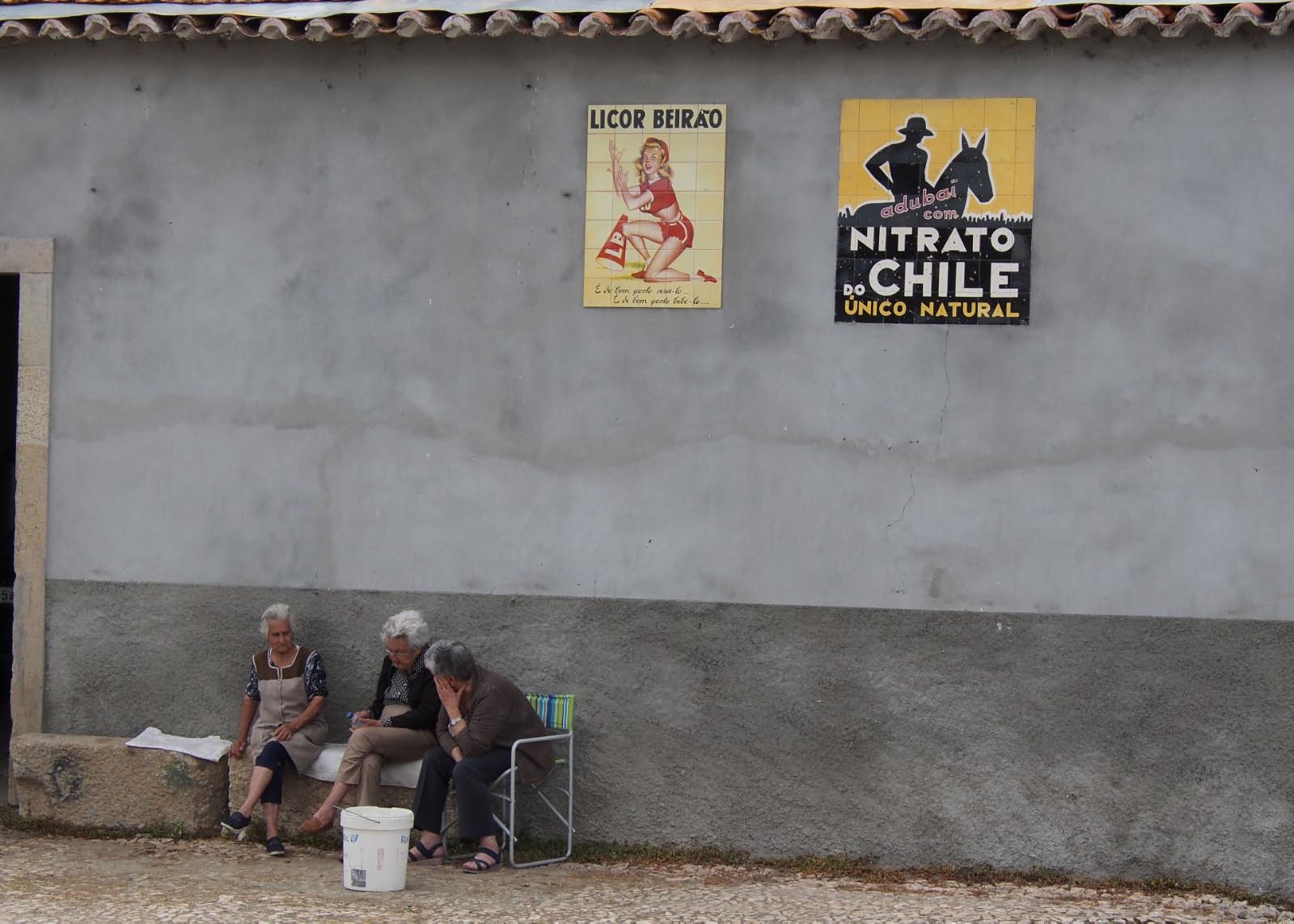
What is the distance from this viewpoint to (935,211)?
6996 millimetres

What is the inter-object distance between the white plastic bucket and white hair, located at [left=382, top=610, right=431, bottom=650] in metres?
0.93

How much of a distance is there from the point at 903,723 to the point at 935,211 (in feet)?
7.74

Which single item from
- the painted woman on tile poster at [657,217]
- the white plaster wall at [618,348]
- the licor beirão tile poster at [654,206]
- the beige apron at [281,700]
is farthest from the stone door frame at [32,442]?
the painted woman on tile poster at [657,217]

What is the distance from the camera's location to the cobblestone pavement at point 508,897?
6203 millimetres

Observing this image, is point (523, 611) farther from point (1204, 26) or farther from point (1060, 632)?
point (1204, 26)

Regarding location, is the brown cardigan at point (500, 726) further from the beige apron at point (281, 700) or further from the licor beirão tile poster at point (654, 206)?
the licor beirão tile poster at point (654, 206)

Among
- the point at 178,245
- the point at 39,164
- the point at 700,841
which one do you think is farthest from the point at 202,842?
the point at 39,164

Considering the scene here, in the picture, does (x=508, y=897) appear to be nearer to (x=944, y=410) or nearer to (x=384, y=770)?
(x=384, y=770)

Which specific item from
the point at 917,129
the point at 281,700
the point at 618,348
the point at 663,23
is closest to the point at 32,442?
the point at 281,700

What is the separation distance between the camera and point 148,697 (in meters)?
7.68

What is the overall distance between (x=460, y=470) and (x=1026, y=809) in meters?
3.07

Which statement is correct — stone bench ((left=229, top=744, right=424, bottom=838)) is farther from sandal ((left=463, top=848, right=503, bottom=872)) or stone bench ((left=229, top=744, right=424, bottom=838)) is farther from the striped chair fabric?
the striped chair fabric

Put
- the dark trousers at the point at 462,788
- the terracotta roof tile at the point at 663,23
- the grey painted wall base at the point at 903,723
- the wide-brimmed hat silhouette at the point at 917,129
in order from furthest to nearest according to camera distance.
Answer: the wide-brimmed hat silhouette at the point at 917,129 → the dark trousers at the point at 462,788 → the grey painted wall base at the point at 903,723 → the terracotta roof tile at the point at 663,23

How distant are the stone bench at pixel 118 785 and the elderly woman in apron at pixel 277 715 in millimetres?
167
